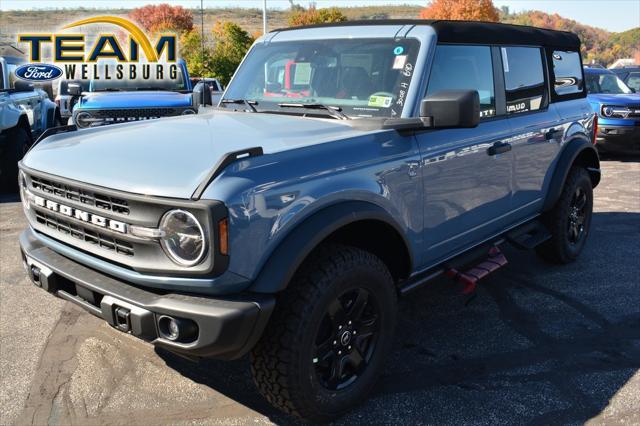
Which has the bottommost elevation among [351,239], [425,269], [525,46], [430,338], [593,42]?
[430,338]

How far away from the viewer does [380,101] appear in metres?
3.33

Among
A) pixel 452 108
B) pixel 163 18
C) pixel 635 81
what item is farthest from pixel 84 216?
pixel 163 18

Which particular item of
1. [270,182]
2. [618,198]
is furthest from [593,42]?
[270,182]

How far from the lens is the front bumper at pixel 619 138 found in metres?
10.6

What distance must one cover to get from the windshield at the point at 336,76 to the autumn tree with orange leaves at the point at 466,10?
40803 millimetres

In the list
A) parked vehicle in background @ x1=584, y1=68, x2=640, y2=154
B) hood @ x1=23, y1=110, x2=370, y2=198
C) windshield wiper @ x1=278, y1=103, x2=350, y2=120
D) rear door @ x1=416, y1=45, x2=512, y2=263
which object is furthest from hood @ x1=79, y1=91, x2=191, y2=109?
parked vehicle in background @ x1=584, y1=68, x2=640, y2=154

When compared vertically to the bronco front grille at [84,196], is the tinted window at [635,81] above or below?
above

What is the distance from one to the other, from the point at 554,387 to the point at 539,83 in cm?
244

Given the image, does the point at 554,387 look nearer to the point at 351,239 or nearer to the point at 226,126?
the point at 351,239

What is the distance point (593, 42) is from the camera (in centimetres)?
10750

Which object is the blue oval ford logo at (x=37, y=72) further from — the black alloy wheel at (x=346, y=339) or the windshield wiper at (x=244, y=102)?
the black alloy wheel at (x=346, y=339)

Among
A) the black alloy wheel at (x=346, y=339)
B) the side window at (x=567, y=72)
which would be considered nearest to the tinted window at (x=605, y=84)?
the side window at (x=567, y=72)

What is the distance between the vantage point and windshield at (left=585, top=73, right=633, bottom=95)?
11914 millimetres

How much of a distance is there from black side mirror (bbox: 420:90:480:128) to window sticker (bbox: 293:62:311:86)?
3.00 feet
